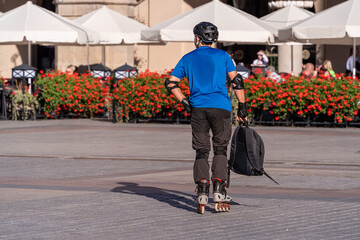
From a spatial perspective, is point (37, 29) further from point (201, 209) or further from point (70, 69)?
point (201, 209)

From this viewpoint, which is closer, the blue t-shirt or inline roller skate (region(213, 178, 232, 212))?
inline roller skate (region(213, 178, 232, 212))

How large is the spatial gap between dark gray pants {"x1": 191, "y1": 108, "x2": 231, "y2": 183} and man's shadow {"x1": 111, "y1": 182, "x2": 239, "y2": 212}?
42 cm

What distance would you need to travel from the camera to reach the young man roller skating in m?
8.30

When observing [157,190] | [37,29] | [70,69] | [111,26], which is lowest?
[157,190]

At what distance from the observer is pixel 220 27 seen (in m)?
20.0

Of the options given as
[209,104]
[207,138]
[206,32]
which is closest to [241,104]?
[209,104]

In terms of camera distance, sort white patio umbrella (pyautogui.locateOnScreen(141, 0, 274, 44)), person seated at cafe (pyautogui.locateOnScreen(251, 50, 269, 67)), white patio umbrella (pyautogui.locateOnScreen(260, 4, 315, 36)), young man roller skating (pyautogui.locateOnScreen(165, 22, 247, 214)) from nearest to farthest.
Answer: young man roller skating (pyautogui.locateOnScreen(165, 22, 247, 214)) → white patio umbrella (pyautogui.locateOnScreen(141, 0, 274, 44)) → white patio umbrella (pyautogui.locateOnScreen(260, 4, 315, 36)) → person seated at cafe (pyautogui.locateOnScreen(251, 50, 269, 67))

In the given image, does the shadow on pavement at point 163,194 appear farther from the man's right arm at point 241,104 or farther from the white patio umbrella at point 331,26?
the white patio umbrella at point 331,26

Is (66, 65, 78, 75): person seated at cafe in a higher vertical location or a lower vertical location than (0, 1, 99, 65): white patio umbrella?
lower

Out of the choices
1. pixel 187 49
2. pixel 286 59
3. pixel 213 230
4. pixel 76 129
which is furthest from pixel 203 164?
pixel 187 49

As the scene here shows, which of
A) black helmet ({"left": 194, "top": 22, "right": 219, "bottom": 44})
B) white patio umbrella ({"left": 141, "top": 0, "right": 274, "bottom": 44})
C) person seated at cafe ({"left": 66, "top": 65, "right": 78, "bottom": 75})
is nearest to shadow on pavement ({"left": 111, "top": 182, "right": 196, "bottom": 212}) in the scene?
black helmet ({"left": 194, "top": 22, "right": 219, "bottom": 44})

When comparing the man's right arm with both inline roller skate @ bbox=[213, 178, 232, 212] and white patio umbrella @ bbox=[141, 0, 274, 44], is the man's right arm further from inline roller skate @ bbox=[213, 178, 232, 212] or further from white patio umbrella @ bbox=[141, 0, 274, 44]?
white patio umbrella @ bbox=[141, 0, 274, 44]

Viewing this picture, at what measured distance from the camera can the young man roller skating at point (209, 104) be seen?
27.2 ft

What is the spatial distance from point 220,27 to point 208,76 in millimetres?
11783
